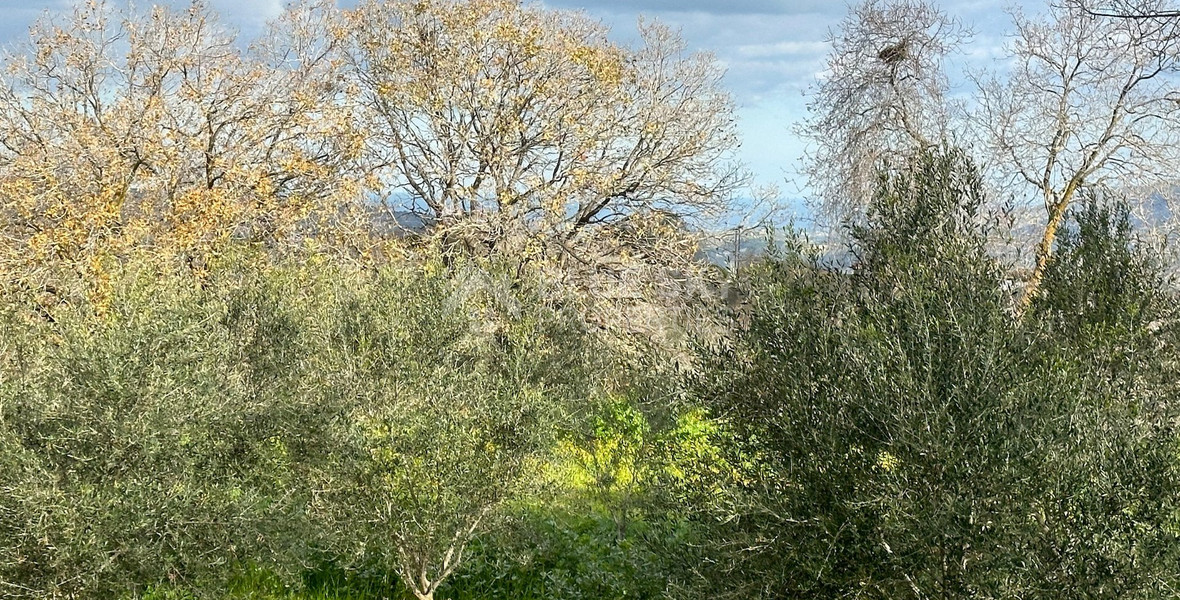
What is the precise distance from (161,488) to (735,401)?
583cm

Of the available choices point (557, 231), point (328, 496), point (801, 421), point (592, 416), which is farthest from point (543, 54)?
point (801, 421)

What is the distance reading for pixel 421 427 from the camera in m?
9.96

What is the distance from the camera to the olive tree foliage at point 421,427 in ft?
33.1

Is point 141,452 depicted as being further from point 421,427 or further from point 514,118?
point 514,118

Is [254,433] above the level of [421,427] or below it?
below

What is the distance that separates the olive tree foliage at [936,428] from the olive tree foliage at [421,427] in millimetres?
2968

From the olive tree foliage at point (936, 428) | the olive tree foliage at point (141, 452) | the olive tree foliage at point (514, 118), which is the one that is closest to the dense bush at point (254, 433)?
the olive tree foliage at point (141, 452)

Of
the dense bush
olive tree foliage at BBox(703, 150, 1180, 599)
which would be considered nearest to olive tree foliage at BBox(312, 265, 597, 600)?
the dense bush

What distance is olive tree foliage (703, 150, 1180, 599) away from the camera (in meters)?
6.68

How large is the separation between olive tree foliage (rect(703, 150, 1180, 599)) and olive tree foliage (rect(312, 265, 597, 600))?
2968 mm

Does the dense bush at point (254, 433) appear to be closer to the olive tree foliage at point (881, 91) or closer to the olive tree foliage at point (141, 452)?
the olive tree foliage at point (141, 452)

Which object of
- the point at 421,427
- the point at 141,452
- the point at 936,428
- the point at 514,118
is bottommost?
the point at 141,452

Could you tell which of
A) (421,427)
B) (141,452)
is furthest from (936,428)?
(141,452)

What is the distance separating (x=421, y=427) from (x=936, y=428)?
5.39 metres
